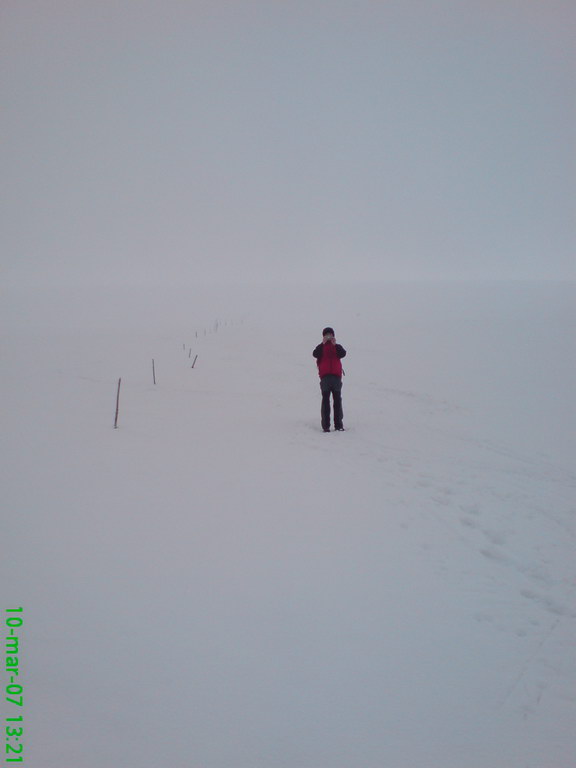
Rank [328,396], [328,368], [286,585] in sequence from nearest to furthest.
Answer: [286,585], [328,368], [328,396]

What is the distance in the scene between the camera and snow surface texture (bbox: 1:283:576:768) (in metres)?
2.89

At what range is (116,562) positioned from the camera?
4.48m

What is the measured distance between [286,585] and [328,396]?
5.50 m

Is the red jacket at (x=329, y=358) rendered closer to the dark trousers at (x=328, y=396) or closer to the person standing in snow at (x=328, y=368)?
the person standing in snow at (x=328, y=368)

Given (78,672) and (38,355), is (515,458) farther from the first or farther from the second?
(38,355)

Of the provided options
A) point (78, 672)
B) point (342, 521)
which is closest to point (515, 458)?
point (342, 521)

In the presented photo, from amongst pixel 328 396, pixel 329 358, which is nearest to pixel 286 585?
pixel 328 396

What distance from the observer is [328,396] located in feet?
30.9

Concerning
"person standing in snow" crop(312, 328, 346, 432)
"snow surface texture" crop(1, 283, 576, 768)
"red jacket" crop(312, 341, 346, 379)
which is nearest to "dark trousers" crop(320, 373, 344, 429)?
"person standing in snow" crop(312, 328, 346, 432)

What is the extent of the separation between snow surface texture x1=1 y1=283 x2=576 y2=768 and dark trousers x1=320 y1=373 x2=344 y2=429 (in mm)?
463

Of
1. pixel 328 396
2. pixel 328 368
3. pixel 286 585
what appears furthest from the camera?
pixel 328 396

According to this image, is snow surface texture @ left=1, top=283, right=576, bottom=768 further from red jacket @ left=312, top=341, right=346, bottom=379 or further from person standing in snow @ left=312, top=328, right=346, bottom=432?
red jacket @ left=312, top=341, right=346, bottom=379

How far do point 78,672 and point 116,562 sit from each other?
1.35 metres

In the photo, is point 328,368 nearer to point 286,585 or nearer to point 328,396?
point 328,396
